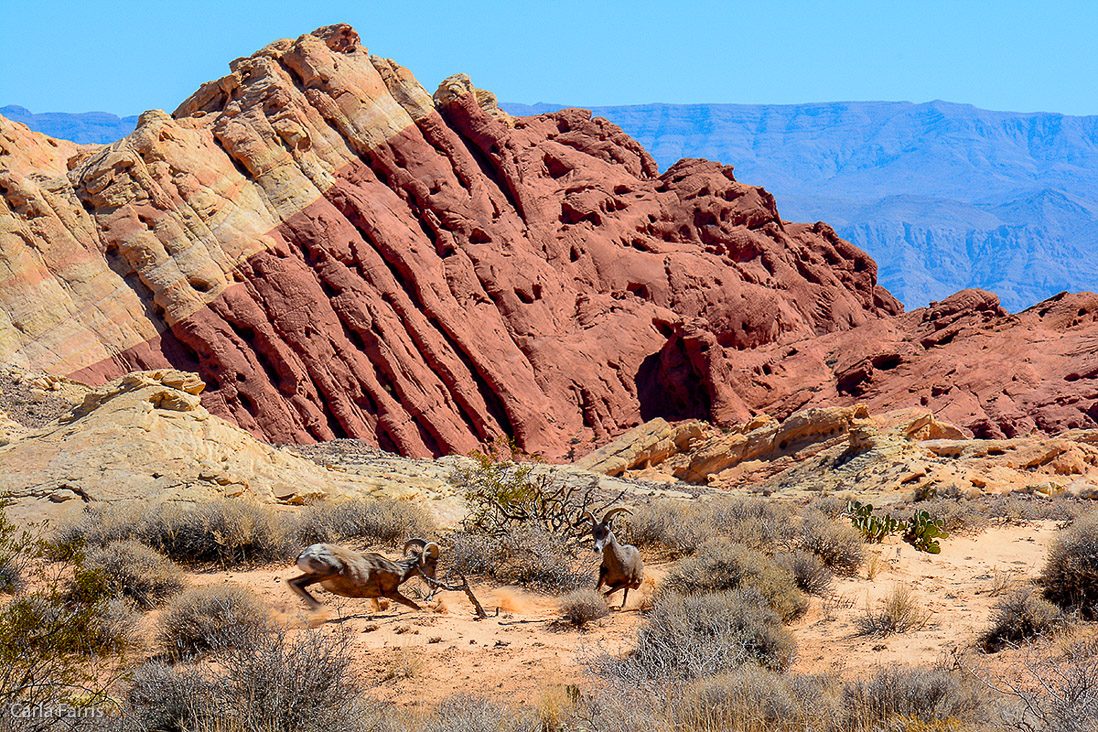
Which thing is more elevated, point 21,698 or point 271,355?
point 271,355

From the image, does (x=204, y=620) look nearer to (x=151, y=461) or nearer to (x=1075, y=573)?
(x=151, y=461)

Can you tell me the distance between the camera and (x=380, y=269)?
30.5m

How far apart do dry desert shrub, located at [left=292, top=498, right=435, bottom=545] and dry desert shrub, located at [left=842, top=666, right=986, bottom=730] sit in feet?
22.1

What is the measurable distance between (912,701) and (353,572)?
4.73 m

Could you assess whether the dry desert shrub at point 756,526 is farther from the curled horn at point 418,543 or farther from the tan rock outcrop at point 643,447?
the tan rock outcrop at point 643,447

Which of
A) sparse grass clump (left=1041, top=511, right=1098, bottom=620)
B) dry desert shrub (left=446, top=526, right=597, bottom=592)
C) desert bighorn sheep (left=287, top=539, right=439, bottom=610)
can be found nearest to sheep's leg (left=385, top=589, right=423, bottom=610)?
desert bighorn sheep (left=287, top=539, right=439, bottom=610)

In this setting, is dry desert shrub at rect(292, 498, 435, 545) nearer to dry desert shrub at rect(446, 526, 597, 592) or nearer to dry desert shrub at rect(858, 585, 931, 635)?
dry desert shrub at rect(446, 526, 597, 592)

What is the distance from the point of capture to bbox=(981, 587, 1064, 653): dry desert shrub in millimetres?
6793

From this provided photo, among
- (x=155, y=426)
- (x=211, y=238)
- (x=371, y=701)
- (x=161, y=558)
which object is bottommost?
(x=371, y=701)

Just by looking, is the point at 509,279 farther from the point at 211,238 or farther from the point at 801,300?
the point at 801,300

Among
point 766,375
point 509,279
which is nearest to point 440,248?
point 509,279

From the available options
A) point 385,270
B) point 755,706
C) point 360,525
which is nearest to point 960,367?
point 385,270

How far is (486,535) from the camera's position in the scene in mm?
10453

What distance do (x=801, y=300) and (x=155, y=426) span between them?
1340 inches
